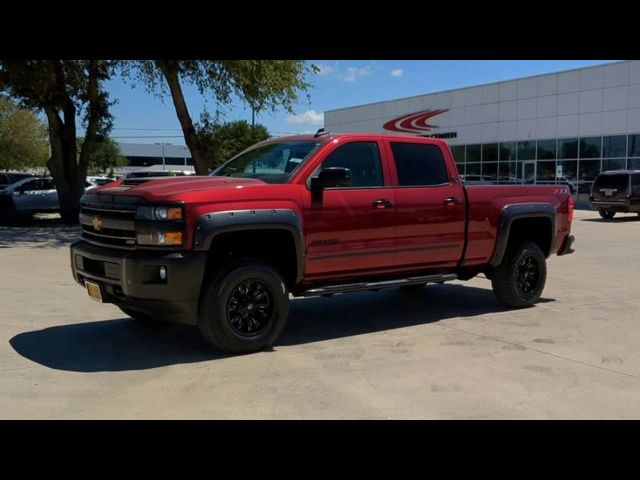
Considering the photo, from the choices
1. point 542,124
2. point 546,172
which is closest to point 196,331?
point 546,172

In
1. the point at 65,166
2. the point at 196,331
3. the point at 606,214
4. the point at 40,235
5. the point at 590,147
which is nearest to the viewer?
the point at 196,331

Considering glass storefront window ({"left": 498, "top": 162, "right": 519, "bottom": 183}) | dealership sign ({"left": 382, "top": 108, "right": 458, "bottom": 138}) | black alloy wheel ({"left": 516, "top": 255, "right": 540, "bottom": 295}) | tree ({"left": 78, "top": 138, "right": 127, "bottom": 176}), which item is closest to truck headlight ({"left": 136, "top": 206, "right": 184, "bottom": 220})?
black alloy wheel ({"left": 516, "top": 255, "right": 540, "bottom": 295})

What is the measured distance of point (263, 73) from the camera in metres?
18.1

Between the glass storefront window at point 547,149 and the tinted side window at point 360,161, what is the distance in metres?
31.7

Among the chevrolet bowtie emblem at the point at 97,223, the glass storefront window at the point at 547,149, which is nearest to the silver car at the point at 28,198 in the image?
the chevrolet bowtie emblem at the point at 97,223

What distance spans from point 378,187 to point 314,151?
78 centimetres

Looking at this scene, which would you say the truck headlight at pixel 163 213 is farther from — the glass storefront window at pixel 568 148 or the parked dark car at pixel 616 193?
the glass storefront window at pixel 568 148

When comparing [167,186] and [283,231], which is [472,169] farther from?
[167,186]

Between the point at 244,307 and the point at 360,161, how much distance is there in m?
2.01

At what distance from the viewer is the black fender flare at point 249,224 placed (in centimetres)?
538

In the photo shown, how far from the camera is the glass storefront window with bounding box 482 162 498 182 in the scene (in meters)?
38.7

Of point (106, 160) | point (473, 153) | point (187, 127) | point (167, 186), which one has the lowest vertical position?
point (167, 186)

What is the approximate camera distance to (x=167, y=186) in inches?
225
